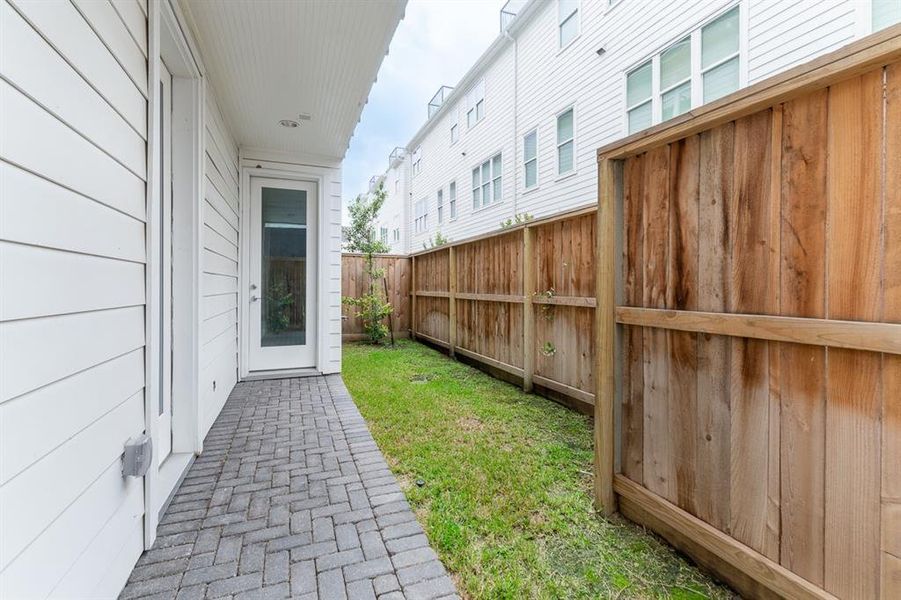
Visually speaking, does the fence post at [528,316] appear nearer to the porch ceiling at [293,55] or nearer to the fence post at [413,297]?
the porch ceiling at [293,55]

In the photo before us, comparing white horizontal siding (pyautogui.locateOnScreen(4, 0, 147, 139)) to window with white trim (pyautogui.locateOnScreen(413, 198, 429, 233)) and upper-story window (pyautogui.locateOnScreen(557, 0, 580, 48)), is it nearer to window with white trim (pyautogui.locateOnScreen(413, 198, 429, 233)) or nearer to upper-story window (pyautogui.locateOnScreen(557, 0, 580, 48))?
upper-story window (pyautogui.locateOnScreen(557, 0, 580, 48))

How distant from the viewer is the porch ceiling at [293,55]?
2.35 metres

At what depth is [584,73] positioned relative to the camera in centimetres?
691

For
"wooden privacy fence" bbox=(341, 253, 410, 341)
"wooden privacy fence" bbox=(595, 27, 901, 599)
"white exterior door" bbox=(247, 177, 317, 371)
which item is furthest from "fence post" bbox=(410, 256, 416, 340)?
"wooden privacy fence" bbox=(595, 27, 901, 599)

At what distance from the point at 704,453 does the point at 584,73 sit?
277 inches

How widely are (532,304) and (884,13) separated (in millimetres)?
4274

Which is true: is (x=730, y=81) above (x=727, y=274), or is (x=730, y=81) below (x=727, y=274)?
above

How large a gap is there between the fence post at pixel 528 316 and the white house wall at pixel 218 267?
2.83 m

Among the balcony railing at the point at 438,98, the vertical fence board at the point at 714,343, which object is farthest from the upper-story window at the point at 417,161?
the vertical fence board at the point at 714,343

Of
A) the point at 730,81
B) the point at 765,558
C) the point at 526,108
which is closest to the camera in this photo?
the point at 765,558

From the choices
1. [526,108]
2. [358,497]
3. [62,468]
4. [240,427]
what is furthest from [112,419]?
[526,108]

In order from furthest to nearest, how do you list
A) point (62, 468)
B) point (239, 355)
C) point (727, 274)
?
point (239, 355) → point (727, 274) → point (62, 468)

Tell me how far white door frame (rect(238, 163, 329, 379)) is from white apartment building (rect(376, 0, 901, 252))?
4.32m

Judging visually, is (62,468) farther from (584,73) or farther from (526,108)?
(526,108)
